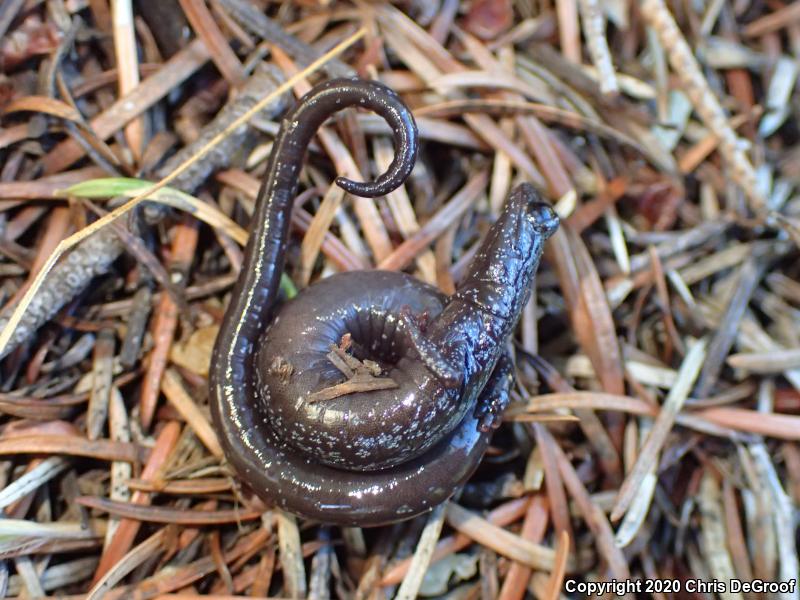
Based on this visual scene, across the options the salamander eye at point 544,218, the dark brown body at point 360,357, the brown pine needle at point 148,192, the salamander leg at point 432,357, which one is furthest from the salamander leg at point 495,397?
the brown pine needle at point 148,192

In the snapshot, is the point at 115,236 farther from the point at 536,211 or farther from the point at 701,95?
the point at 701,95

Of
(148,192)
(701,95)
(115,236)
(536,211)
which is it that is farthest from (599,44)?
(115,236)

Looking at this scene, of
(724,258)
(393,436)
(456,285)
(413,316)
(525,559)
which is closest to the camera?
(393,436)

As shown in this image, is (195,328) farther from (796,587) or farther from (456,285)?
(796,587)

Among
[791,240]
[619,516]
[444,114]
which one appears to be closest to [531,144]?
[444,114]

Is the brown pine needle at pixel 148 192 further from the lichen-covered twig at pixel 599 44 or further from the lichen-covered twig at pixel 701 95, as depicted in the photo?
the lichen-covered twig at pixel 701 95

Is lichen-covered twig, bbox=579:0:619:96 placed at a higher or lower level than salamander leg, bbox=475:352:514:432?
higher

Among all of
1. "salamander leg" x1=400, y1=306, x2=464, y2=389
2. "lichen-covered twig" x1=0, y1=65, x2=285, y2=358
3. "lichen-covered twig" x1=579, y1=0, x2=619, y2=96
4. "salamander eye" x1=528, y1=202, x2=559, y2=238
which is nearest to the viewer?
"salamander leg" x1=400, y1=306, x2=464, y2=389

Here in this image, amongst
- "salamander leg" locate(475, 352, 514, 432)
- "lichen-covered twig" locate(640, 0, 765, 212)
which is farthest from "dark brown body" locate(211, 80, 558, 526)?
"lichen-covered twig" locate(640, 0, 765, 212)

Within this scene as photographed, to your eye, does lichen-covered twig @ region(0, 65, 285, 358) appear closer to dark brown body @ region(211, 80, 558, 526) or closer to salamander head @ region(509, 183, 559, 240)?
dark brown body @ region(211, 80, 558, 526)
